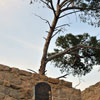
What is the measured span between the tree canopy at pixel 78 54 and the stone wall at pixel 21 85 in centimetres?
488

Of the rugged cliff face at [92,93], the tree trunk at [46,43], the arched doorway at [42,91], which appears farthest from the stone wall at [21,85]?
the tree trunk at [46,43]

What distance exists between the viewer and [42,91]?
568cm

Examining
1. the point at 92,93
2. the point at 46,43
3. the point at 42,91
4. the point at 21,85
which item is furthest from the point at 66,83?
the point at 46,43

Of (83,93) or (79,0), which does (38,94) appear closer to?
(83,93)

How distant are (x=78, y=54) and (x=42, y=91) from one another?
597 centimetres

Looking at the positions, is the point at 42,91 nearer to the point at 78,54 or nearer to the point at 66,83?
the point at 66,83

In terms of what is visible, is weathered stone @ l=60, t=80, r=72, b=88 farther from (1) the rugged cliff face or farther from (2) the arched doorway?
(1) the rugged cliff face

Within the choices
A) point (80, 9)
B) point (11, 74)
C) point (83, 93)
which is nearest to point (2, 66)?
point (11, 74)

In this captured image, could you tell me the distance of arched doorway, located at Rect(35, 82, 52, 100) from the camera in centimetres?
562

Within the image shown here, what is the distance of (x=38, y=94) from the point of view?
18.5 ft

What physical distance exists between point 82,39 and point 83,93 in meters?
3.04

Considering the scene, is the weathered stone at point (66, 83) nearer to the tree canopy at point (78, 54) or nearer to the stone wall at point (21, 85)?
the stone wall at point (21, 85)

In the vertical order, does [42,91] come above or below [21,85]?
below

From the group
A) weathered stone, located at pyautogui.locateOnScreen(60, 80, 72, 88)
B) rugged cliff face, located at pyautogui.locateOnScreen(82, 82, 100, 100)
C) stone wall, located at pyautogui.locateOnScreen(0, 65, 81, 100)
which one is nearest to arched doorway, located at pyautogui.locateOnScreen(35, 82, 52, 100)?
stone wall, located at pyautogui.locateOnScreen(0, 65, 81, 100)
